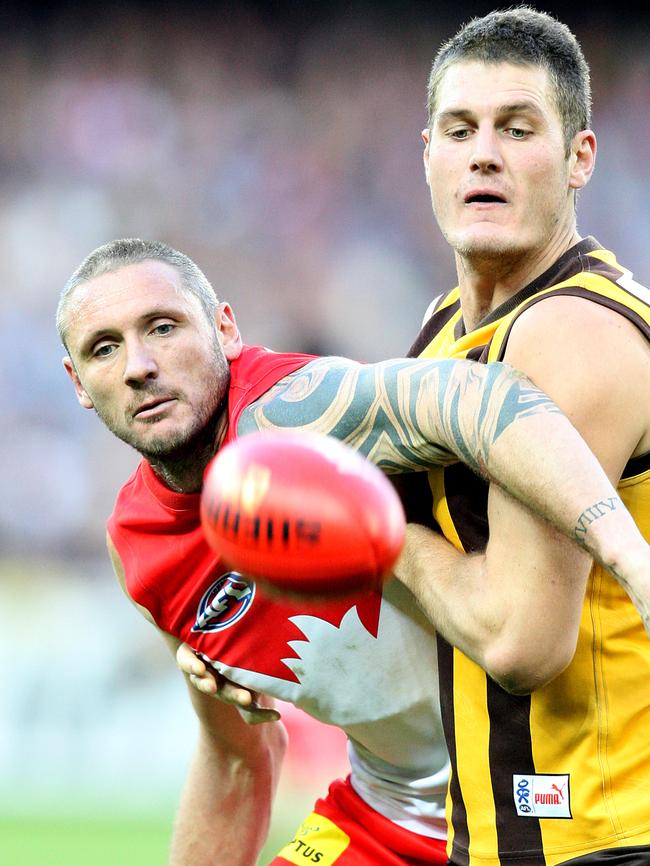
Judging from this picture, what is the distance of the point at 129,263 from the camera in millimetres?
3211

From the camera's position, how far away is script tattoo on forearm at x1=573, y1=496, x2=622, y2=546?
213 cm

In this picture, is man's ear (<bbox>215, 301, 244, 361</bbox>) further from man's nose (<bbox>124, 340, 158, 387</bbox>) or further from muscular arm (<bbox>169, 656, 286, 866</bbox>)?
muscular arm (<bbox>169, 656, 286, 866</bbox>)

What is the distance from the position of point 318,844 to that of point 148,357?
142 centimetres

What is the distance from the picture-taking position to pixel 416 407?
252 cm

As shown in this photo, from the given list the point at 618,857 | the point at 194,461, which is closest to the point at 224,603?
the point at 194,461

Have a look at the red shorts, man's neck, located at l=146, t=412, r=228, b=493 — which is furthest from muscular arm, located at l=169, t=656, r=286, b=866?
man's neck, located at l=146, t=412, r=228, b=493

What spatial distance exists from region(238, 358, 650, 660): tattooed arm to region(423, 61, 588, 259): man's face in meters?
0.38

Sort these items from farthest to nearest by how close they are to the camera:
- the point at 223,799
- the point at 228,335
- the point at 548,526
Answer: the point at 223,799 < the point at 228,335 < the point at 548,526

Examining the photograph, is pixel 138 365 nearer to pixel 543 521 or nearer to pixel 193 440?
pixel 193 440

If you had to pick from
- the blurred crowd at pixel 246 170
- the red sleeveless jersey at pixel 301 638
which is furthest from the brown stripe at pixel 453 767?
the blurred crowd at pixel 246 170

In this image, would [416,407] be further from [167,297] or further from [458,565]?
[167,297]

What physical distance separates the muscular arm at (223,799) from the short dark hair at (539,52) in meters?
1.96

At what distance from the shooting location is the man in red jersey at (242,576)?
2756 mm

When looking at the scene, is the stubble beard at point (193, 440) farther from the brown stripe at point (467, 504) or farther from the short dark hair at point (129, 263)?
the brown stripe at point (467, 504)
